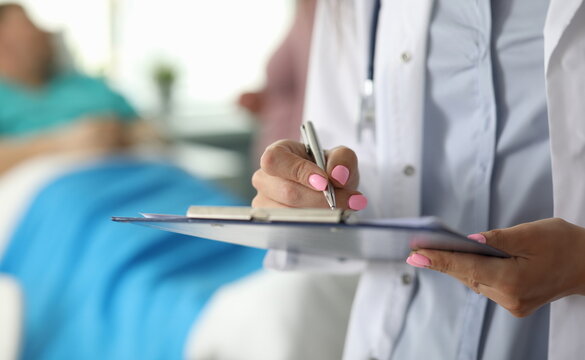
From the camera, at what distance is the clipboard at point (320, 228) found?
1.56 ft

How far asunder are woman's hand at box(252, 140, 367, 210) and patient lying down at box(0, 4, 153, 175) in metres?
1.94

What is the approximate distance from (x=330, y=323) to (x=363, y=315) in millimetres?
684

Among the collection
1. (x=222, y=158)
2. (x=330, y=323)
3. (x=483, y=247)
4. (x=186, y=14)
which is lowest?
(x=330, y=323)

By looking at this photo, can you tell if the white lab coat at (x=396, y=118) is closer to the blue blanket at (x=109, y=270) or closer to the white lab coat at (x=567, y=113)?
the white lab coat at (x=567, y=113)

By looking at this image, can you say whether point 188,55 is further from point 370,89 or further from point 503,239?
point 503,239

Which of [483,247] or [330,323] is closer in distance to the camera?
[483,247]

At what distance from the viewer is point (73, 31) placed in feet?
12.0

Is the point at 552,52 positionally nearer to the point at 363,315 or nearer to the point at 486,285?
the point at 486,285

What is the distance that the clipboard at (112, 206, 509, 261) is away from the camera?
48 centimetres

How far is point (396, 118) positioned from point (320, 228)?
0.29 meters

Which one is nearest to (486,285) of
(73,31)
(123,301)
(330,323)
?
(330,323)

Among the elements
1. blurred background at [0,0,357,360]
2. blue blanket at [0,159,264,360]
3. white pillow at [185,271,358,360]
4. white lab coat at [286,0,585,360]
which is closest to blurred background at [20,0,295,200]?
blurred background at [0,0,357,360]

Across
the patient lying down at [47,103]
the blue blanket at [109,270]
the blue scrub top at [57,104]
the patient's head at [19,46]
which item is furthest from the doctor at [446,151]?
Answer: the patient's head at [19,46]

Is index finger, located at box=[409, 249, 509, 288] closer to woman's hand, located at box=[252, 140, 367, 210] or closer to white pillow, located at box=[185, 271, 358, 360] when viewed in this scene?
woman's hand, located at box=[252, 140, 367, 210]
